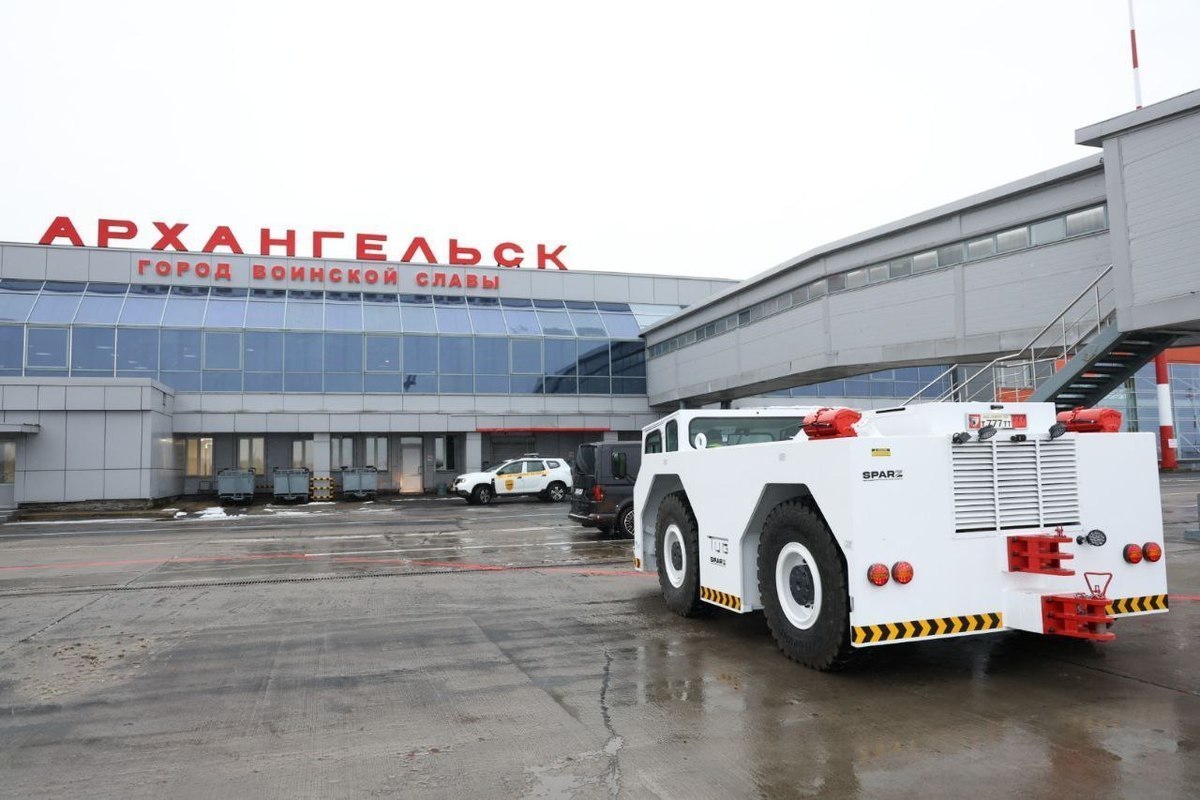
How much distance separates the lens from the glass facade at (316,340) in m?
32.2

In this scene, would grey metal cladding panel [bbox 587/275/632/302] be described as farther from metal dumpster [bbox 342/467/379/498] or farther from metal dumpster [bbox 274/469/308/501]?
metal dumpster [bbox 274/469/308/501]

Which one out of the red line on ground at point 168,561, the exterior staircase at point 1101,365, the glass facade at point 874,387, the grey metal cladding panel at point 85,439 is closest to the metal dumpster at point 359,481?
the grey metal cladding panel at point 85,439

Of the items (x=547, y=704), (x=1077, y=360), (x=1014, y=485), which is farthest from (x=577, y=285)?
(x=547, y=704)

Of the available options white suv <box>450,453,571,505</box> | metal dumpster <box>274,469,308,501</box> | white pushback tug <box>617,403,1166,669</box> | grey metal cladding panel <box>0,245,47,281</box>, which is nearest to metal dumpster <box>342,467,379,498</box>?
metal dumpster <box>274,469,308,501</box>

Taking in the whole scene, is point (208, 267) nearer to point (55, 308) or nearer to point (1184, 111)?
point (55, 308)

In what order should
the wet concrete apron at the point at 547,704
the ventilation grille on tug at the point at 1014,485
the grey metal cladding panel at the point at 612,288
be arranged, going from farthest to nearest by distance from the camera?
the grey metal cladding panel at the point at 612,288, the ventilation grille on tug at the point at 1014,485, the wet concrete apron at the point at 547,704

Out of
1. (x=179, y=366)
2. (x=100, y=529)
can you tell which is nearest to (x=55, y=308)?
(x=179, y=366)

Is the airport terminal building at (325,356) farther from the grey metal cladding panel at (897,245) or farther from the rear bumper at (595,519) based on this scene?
the rear bumper at (595,519)

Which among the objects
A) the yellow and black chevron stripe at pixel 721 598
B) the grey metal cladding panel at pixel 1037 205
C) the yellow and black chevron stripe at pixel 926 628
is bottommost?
the yellow and black chevron stripe at pixel 721 598

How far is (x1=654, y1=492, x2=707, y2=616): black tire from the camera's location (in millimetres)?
8109

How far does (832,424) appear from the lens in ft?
19.2

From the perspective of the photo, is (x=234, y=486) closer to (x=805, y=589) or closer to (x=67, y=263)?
(x=67, y=263)

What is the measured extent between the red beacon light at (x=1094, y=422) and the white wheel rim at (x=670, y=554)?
373cm

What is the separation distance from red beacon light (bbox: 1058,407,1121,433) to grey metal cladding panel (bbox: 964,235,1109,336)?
10836 mm
